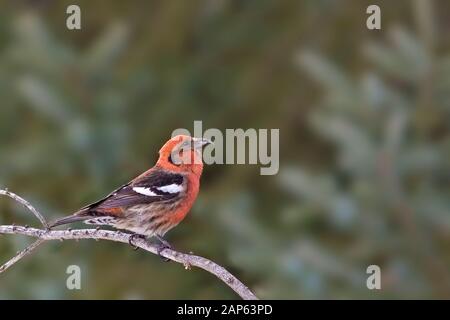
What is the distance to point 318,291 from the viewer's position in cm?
577

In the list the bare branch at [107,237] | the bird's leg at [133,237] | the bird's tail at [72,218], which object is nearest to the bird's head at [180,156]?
the bird's leg at [133,237]

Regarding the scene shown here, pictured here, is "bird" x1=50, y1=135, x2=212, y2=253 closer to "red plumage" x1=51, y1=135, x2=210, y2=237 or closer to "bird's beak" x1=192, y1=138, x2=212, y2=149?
"red plumage" x1=51, y1=135, x2=210, y2=237

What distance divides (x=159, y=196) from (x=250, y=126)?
3.69 m

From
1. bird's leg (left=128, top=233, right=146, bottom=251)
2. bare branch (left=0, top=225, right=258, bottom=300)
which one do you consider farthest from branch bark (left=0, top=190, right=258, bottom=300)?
bird's leg (left=128, top=233, right=146, bottom=251)

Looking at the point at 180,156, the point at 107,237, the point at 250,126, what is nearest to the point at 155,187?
the point at 180,156

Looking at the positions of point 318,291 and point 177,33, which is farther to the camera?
point 177,33

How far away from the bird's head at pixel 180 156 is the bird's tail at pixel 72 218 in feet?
1.40

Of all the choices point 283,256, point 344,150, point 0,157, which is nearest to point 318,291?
point 283,256

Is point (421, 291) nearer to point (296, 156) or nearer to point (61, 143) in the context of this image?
point (296, 156)

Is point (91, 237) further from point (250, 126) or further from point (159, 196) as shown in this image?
point (250, 126)

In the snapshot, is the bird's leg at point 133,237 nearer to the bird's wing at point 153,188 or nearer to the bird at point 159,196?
the bird at point 159,196

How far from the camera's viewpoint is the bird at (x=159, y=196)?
394 cm

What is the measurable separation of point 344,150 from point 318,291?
825mm
